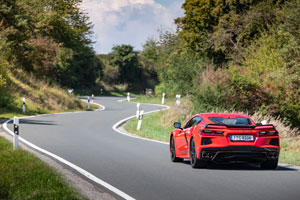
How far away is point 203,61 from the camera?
42562 mm

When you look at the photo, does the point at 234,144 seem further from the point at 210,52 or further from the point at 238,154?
the point at 210,52

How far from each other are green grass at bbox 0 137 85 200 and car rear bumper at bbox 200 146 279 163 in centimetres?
304

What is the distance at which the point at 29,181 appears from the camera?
28.3 ft

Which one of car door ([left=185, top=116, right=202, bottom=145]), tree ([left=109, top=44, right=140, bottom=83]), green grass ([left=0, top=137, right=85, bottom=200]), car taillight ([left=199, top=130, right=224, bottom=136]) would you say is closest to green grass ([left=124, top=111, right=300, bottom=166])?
car door ([left=185, top=116, right=202, bottom=145])

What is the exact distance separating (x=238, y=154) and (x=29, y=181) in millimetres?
4088

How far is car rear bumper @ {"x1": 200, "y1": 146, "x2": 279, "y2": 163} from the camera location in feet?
33.8

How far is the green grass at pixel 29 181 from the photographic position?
748cm

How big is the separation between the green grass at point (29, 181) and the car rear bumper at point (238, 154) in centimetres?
304

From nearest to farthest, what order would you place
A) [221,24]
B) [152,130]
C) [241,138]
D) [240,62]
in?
[241,138] < [152,130] < [240,62] < [221,24]

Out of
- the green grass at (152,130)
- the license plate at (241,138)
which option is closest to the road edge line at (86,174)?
the license plate at (241,138)

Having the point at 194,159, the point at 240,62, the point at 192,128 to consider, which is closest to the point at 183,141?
the point at 192,128

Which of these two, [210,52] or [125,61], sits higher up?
[210,52]

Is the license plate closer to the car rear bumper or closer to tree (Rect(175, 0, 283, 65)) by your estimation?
the car rear bumper

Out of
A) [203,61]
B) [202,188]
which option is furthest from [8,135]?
[203,61]
